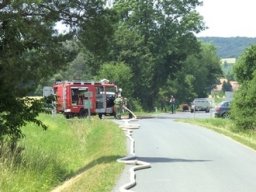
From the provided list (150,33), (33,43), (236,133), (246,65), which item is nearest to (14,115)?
(33,43)

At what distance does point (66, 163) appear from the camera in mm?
22141

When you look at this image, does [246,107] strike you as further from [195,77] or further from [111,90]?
[195,77]

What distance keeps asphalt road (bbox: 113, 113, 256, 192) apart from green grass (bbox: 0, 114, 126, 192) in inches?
27.6

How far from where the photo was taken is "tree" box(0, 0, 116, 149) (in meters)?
18.1

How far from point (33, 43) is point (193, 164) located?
6.27 meters

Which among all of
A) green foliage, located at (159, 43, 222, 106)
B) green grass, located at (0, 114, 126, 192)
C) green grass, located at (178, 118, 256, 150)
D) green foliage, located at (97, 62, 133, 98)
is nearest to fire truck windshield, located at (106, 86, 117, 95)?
green grass, located at (178, 118, 256, 150)

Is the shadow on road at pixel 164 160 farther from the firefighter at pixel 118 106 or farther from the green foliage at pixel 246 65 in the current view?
the firefighter at pixel 118 106

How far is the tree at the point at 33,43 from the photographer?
18.1 m

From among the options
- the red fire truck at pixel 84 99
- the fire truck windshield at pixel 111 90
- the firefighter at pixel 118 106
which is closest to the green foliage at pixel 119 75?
the fire truck windshield at pixel 111 90

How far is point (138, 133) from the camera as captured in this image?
30.2 meters

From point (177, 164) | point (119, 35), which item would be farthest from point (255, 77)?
point (119, 35)

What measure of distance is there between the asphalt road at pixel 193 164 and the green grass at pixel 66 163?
0.70 m

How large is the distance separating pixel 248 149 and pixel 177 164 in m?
5.83

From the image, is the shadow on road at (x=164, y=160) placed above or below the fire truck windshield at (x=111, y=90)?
below
